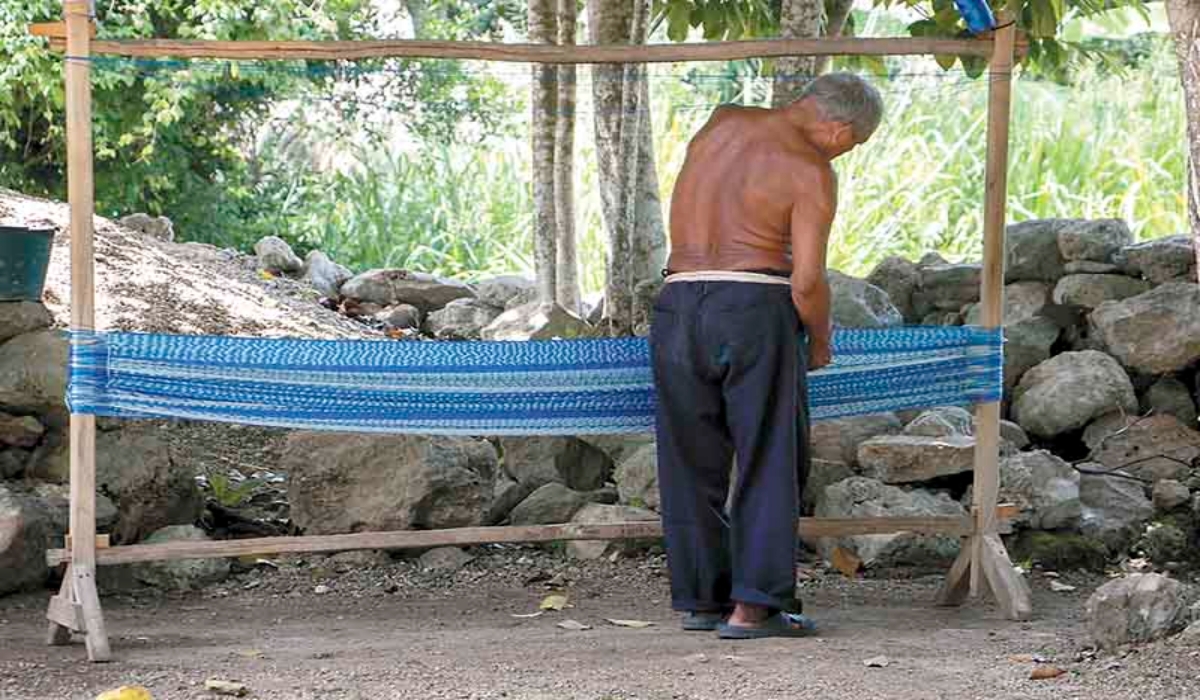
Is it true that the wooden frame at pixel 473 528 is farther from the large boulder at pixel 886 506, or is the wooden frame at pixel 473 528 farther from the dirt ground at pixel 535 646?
the large boulder at pixel 886 506

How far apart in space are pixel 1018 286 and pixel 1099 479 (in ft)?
4.39

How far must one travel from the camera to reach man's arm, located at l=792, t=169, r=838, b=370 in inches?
197

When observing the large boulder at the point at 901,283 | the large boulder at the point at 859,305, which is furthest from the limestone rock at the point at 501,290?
the large boulder at the point at 859,305

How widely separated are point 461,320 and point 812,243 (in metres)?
4.81

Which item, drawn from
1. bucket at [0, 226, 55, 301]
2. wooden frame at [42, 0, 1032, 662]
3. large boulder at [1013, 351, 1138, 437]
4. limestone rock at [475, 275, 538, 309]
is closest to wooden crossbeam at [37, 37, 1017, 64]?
wooden frame at [42, 0, 1032, 662]

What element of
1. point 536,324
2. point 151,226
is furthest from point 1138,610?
point 151,226

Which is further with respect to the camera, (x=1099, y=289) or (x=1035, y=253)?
(x=1035, y=253)

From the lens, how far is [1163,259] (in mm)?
7340

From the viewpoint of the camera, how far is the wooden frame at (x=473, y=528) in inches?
196

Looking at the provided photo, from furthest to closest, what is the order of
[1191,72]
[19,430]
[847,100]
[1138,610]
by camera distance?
[19,430] → [847,100] → [1138,610] → [1191,72]

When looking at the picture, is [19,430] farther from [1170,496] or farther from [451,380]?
[1170,496]

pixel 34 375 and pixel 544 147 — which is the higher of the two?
pixel 544 147

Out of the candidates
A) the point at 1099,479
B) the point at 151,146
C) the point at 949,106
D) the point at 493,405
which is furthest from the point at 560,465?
the point at 949,106

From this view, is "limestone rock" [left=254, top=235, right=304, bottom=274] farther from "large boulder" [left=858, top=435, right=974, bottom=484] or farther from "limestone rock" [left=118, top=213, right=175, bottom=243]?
"large boulder" [left=858, top=435, right=974, bottom=484]
